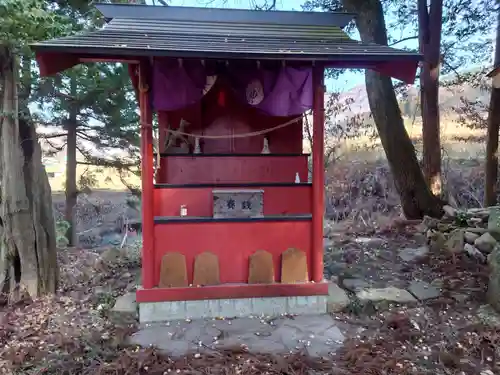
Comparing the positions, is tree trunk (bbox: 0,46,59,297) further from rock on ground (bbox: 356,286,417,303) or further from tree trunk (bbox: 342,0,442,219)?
tree trunk (bbox: 342,0,442,219)

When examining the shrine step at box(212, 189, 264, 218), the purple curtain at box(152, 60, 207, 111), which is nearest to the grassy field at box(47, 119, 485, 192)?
the shrine step at box(212, 189, 264, 218)

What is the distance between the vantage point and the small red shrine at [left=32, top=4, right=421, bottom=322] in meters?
4.15

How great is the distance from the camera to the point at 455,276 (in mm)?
5504

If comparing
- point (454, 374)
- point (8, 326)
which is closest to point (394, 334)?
point (454, 374)

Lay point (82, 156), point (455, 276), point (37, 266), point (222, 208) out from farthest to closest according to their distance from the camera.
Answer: point (82, 156) → point (455, 276) → point (37, 266) → point (222, 208)

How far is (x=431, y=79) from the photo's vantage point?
8562mm

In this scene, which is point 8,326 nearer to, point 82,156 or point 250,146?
point 250,146

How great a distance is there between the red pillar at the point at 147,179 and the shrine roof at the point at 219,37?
0.55m

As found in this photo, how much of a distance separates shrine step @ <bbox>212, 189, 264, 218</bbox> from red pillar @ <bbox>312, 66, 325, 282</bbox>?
64 centimetres

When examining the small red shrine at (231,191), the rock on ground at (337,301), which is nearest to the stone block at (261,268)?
the small red shrine at (231,191)

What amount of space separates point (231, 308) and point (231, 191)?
4.44 feet

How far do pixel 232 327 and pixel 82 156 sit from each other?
8.12m

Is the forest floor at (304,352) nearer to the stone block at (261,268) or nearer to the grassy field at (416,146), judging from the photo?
the stone block at (261,268)

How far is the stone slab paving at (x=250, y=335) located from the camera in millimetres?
3744
